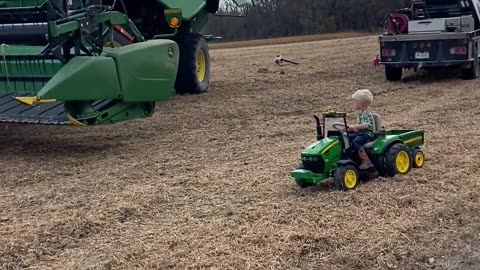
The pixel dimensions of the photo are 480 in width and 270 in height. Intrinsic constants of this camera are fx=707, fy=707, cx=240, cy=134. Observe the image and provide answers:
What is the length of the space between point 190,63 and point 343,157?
624 cm

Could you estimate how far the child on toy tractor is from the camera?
5.23 m

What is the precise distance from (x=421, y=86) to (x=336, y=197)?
7.02 meters

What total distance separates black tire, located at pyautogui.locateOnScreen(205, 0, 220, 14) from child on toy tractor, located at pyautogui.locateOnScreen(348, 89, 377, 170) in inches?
267

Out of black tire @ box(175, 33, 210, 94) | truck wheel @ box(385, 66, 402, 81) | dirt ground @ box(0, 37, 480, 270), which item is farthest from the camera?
truck wheel @ box(385, 66, 402, 81)

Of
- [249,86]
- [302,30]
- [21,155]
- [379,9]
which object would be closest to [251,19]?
[302,30]

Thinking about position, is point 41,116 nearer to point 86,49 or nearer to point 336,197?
point 86,49

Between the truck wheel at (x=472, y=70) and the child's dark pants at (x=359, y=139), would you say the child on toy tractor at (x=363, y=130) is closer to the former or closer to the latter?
the child's dark pants at (x=359, y=139)

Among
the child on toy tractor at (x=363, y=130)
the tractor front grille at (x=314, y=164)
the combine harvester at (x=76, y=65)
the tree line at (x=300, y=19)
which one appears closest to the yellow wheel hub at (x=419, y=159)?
the child on toy tractor at (x=363, y=130)

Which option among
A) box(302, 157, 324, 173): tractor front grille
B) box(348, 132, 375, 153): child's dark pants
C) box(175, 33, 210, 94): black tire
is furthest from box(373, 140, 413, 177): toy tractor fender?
box(175, 33, 210, 94): black tire

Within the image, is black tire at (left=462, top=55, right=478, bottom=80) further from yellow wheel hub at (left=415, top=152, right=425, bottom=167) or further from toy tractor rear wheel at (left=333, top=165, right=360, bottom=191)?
toy tractor rear wheel at (left=333, top=165, right=360, bottom=191)

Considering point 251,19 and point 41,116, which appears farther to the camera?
point 251,19

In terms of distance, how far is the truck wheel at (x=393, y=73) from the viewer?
12422 millimetres

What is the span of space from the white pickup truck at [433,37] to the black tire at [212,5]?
2.99 m

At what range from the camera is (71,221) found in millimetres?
4711
